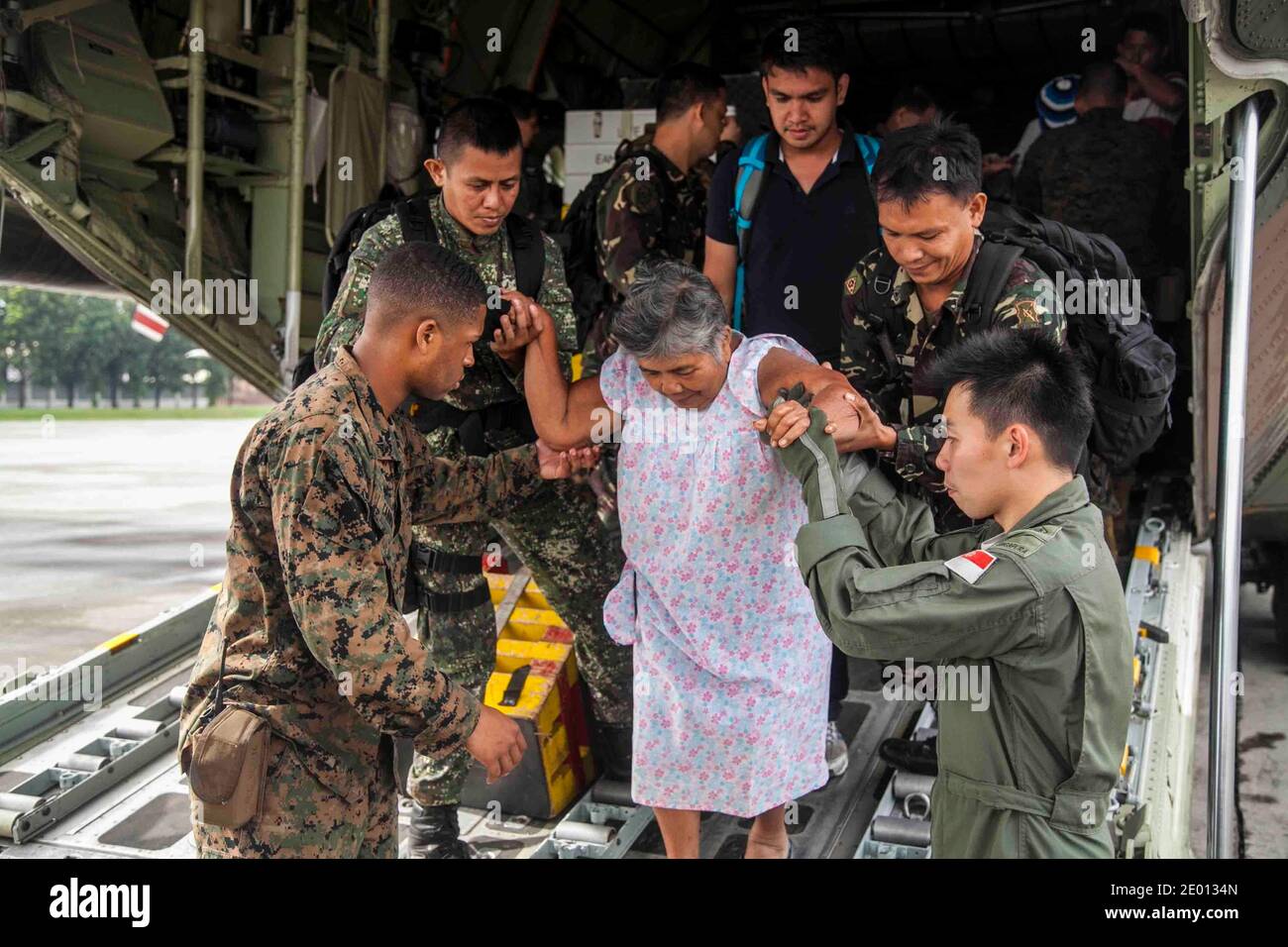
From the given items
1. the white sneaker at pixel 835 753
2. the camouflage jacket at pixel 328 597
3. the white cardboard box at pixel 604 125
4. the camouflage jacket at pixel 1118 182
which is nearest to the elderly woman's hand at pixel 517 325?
the camouflage jacket at pixel 328 597

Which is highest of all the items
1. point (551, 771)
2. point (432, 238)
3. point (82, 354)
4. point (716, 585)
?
point (82, 354)

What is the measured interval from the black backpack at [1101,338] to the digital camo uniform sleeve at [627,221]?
84 cm

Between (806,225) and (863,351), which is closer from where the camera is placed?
(863,351)

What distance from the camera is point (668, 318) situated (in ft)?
7.93

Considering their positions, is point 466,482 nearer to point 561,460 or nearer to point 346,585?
point 561,460

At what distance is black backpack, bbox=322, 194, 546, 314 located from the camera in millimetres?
3082

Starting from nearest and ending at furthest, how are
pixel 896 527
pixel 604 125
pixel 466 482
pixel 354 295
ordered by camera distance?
pixel 896 527 → pixel 466 482 → pixel 354 295 → pixel 604 125

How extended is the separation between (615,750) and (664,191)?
1.57 m

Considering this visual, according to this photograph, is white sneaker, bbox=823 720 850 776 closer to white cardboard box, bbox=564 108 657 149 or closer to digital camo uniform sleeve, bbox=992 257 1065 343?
digital camo uniform sleeve, bbox=992 257 1065 343

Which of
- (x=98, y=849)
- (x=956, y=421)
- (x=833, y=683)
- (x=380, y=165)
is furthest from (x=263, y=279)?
(x=956, y=421)

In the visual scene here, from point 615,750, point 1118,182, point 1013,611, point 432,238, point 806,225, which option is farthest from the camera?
point 1118,182

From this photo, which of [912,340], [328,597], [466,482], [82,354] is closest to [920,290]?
[912,340]

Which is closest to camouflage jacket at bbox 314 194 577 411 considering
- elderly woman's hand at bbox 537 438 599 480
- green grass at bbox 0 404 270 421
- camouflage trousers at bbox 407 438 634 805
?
camouflage trousers at bbox 407 438 634 805

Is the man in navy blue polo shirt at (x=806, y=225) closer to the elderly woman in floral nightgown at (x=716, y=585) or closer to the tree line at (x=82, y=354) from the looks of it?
the elderly woman in floral nightgown at (x=716, y=585)
